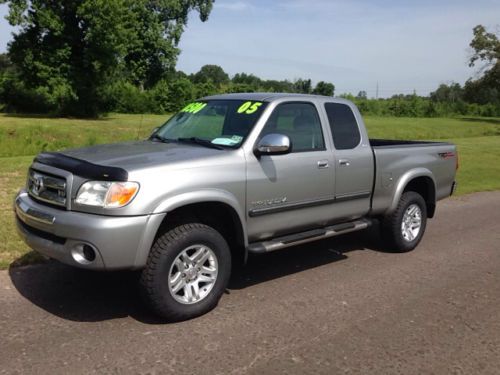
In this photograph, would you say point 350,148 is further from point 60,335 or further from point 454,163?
point 60,335

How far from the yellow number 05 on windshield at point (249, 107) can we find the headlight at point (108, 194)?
5.50 feet

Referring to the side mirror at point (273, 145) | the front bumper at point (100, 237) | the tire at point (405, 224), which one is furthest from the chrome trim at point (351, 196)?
the front bumper at point (100, 237)

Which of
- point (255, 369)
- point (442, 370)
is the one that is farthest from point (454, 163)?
point (255, 369)

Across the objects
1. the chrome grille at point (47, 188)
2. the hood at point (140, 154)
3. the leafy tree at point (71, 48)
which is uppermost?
the leafy tree at point (71, 48)

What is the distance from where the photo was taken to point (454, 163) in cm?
750

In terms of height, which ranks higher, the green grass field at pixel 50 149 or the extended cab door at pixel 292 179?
the extended cab door at pixel 292 179

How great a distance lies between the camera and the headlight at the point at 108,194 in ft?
13.3

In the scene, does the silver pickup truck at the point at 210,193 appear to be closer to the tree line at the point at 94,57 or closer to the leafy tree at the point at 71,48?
the tree line at the point at 94,57

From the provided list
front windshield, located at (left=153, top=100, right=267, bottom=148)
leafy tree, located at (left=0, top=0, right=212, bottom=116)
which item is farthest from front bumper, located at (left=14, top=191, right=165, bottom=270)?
leafy tree, located at (left=0, top=0, right=212, bottom=116)

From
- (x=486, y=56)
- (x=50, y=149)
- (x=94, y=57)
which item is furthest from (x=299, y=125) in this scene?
(x=486, y=56)

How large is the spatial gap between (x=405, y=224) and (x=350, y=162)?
1.55m

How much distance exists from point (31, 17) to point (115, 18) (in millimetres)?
5162

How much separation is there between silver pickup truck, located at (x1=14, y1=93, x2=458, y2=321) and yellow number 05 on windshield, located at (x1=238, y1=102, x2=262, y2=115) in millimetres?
16

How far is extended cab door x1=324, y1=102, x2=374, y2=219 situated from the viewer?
5.75 metres
